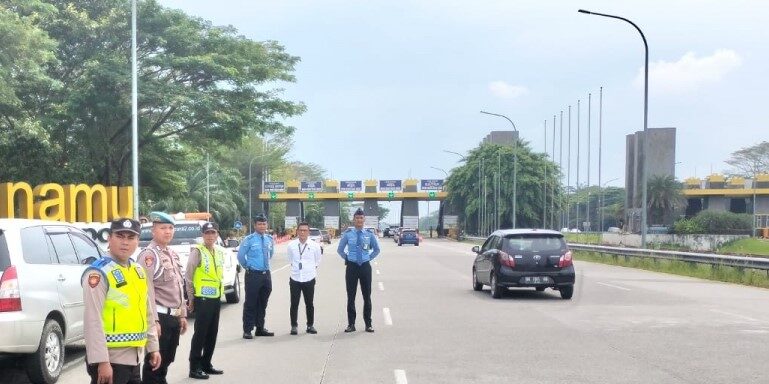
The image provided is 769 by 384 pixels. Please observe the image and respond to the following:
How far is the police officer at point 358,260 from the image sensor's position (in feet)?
40.8

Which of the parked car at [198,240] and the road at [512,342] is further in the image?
the parked car at [198,240]

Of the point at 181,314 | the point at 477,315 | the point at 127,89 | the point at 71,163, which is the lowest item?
the point at 477,315

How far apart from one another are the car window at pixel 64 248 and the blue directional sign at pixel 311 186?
3457 inches

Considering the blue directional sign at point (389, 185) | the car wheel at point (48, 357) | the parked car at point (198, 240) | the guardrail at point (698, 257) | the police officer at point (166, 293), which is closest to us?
the police officer at point (166, 293)

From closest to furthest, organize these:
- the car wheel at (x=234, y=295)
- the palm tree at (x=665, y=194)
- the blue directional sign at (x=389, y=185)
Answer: the car wheel at (x=234, y=295) < the palm tree at (x=665, y=194) < the blue directional sign at (x=389, y=185)

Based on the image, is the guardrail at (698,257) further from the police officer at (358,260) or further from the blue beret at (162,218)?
the blue beret at (162,218)

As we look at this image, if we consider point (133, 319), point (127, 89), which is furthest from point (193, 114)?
point (133, 319)

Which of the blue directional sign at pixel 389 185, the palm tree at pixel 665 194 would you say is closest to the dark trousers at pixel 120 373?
the palm tree at pixel 665 194

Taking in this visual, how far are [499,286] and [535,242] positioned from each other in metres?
1.24

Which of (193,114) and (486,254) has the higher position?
(193,114)

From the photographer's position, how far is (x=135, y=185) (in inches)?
965

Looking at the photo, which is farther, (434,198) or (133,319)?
(434,198)

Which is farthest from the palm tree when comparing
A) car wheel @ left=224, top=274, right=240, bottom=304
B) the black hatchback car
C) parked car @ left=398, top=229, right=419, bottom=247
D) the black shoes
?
the black shoes

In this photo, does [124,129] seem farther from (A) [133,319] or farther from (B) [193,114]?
(A) [133,319]
